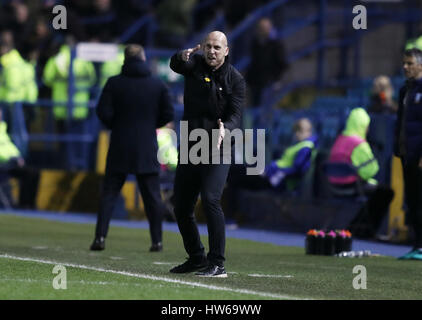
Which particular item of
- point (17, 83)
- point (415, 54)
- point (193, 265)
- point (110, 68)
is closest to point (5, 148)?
point (17, 83)

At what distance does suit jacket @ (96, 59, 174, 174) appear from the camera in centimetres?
1434

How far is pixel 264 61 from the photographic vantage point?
23.5m

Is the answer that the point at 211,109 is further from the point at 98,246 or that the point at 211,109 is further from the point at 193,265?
the point at 98,246

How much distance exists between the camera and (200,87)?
36.1ft

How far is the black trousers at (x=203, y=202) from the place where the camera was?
10.9 m

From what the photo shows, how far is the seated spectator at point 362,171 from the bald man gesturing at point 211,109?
6106 mm

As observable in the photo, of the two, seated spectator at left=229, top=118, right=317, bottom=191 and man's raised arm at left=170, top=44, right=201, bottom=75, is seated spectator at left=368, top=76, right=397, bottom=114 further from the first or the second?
man's raised arm at left=170, top=44, right=201, bottom=75

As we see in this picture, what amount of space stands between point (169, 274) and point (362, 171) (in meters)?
6.56

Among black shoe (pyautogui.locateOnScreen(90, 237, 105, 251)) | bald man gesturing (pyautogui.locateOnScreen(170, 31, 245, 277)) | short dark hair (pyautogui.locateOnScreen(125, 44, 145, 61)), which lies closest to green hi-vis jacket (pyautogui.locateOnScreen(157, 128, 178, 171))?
short dark hair (pyautogui.locateOnScreen(125, 44, 145, 61))

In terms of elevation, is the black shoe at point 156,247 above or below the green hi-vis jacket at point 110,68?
below

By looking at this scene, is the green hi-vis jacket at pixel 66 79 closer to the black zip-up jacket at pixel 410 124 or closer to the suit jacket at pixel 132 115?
the suit jacket at pixel 132 115

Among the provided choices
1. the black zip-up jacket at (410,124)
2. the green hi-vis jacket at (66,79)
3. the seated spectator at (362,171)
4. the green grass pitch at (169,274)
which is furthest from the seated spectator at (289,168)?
the green hi-vis jacket at (66,79)

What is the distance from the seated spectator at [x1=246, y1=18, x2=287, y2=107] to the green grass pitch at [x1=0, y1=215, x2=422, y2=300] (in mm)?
7229

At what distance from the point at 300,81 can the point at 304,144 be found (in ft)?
22.0
